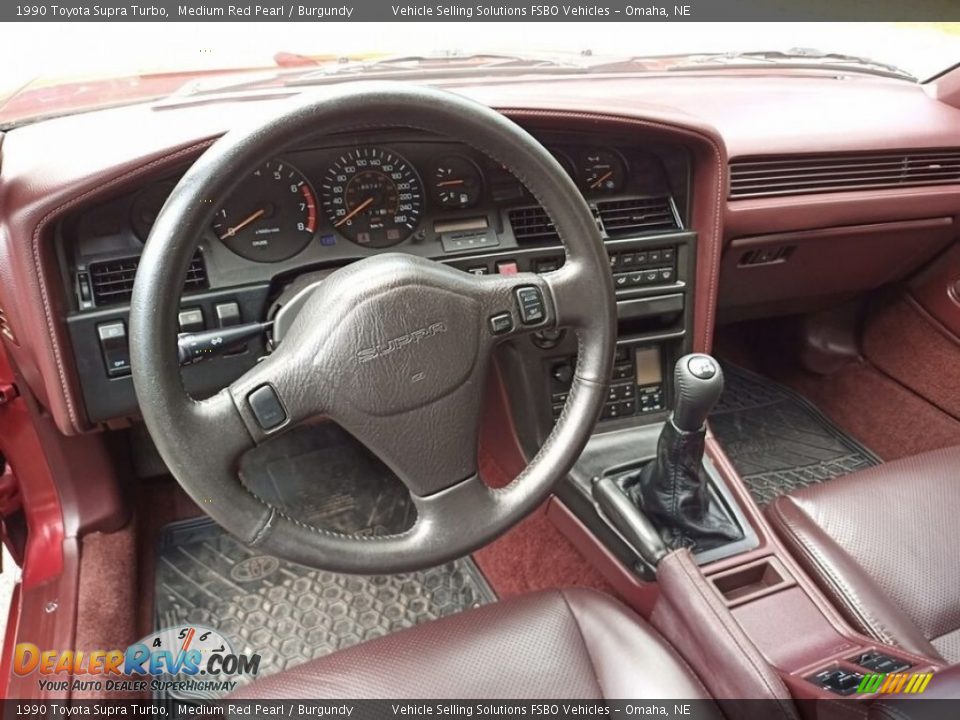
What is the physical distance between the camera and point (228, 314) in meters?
1.18

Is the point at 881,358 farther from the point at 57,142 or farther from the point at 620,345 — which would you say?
the point at 57,142

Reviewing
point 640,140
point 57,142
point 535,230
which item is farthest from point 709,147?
point 57,142

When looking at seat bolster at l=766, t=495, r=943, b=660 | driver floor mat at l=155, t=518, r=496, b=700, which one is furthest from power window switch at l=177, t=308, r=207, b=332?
seat bolster at l=766, t=495, r=943, b=660

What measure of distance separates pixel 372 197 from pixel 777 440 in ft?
4.65

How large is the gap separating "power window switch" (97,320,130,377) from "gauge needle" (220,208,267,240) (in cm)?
21

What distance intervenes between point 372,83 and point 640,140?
0.65 meters

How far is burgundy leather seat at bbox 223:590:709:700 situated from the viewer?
1.02m

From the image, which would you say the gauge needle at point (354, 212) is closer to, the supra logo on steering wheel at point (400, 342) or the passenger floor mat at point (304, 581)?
the supra logo on steering wheel at point (400, 342)

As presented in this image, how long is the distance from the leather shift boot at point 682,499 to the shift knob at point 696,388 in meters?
0.05

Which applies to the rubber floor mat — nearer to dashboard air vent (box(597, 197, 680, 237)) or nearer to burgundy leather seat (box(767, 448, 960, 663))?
dashboard air vent (box(597, 197, 680, 237))

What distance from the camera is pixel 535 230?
137cm

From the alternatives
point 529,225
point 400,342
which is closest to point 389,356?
point 400,342

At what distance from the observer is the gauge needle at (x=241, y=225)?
1.20 m
